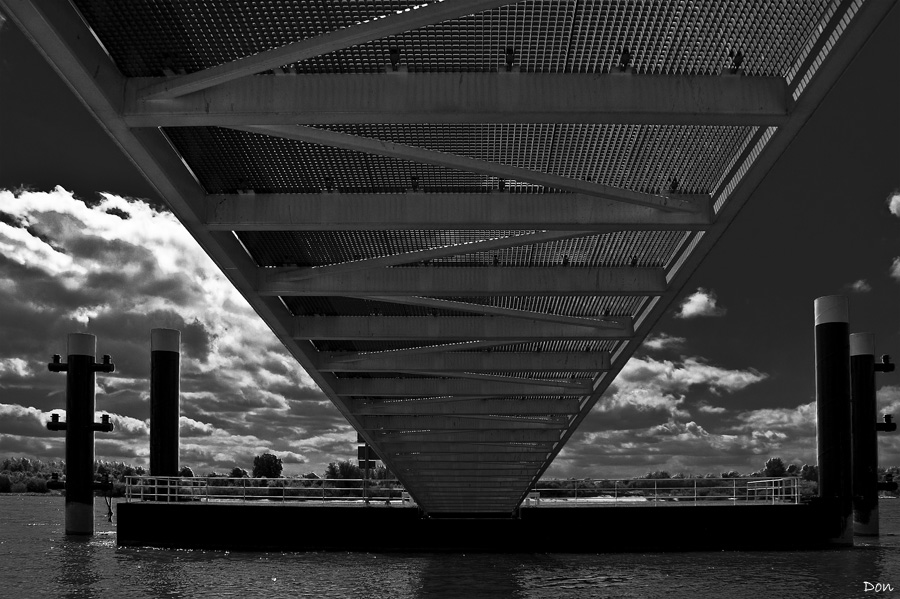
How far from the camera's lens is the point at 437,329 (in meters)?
27.8

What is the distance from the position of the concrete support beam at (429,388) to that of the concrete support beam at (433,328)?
6.12 meters

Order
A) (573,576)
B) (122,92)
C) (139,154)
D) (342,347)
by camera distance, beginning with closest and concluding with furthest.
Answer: (122,92) → (139,154) → (342,347) → (573,576)

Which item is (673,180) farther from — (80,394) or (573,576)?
(80,394)

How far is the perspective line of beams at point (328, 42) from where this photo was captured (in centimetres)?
1007

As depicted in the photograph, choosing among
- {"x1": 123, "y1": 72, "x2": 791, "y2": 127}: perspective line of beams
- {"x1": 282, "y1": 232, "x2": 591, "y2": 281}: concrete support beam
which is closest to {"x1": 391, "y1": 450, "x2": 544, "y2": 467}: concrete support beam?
{"x1": 282, "y1": 232, "x2": 591, "y2": 281}: concrete support beam

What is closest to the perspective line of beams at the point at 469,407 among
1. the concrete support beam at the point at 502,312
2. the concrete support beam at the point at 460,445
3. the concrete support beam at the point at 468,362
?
the concrete support beam at the point at 460,445

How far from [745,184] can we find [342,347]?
18.8 meters

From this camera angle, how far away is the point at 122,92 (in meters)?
12.2

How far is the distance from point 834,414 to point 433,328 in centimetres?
2931

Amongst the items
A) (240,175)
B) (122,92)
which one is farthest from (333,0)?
(240,175)

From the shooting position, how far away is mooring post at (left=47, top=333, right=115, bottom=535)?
193ft

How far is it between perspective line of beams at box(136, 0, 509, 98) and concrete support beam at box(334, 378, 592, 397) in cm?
2218

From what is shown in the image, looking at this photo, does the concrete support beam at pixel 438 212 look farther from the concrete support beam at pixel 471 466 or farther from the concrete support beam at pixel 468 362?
the concrete support beam at pixel 471 466

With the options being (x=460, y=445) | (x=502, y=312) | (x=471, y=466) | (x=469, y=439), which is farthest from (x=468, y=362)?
(x=471, y=466)
